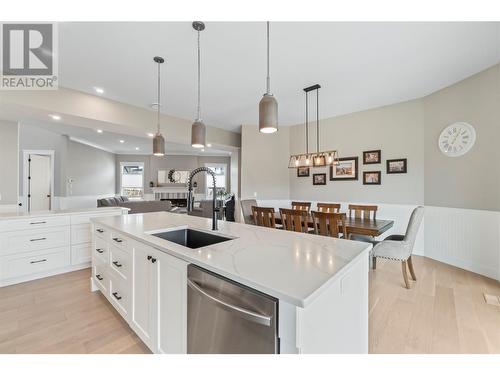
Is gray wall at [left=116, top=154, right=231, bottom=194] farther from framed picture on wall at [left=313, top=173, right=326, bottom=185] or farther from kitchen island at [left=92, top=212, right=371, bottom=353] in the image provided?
kitchen island at [left=92, top=212, right=371, bottom=353]

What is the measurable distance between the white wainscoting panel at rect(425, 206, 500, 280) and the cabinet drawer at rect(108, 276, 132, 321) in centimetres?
431

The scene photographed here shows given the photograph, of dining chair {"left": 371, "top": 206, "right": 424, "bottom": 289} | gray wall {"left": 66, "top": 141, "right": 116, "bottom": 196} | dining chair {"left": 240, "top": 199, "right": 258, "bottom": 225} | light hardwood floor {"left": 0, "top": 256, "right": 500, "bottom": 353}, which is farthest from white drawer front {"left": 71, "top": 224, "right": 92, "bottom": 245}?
gray wall {"left": 66, "top": 141, "right": 116, "bottom": 196}

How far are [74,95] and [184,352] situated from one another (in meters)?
3.87

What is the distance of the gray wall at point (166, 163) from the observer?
29.5 ft

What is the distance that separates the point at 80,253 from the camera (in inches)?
121

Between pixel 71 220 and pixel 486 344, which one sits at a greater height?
pixel 71 220

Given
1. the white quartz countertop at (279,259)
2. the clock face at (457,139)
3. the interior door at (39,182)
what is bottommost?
the white quartz countertop at (279,259)

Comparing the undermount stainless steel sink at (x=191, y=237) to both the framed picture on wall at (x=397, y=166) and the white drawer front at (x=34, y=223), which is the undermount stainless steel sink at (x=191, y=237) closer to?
the white drawer front at (x=34, y=223)

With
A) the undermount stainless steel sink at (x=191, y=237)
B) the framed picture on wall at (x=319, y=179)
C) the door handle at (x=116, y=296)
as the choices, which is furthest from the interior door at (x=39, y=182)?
the framed picture on wall at (x=319, y=179)

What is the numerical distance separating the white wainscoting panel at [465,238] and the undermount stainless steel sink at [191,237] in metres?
3.65

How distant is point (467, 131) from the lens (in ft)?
10.2

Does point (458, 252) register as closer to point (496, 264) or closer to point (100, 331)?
point (496, 264)
